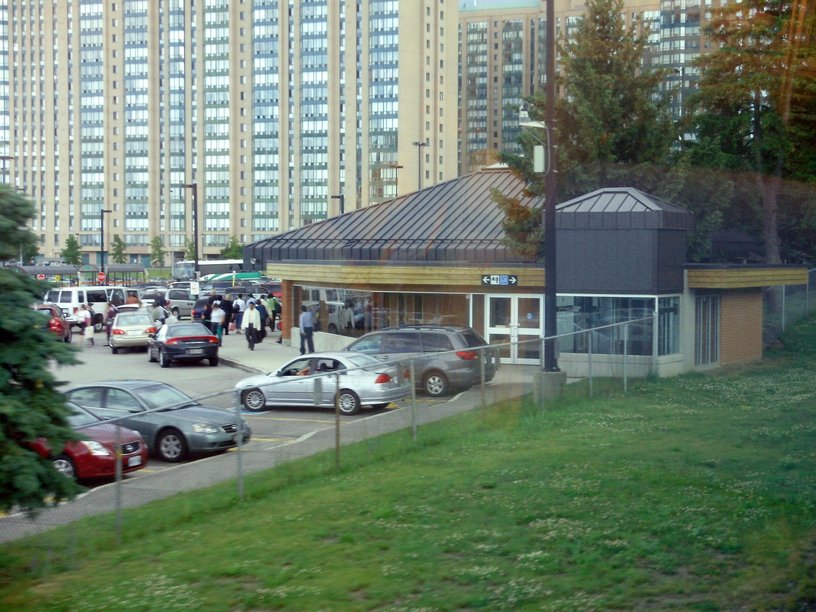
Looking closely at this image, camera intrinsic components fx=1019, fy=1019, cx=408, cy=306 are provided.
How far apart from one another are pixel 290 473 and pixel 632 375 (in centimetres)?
1300

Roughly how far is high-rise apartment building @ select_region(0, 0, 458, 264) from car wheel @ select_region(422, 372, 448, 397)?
91.6 metres

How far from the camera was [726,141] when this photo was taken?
38.7 m

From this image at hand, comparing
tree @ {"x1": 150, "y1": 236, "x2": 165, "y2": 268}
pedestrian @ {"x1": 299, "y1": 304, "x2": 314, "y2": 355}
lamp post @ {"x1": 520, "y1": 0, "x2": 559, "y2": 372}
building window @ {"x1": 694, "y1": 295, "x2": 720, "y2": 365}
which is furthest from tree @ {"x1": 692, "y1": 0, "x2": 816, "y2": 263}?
tree @ {"x1": 150, "y1": 236, "x2": 165, "y2": 268}

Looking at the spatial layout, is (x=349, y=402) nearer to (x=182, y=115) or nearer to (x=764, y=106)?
(x=764, y=106)

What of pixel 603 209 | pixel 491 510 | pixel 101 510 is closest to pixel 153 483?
pixel 101 510

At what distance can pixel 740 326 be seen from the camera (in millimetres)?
30047

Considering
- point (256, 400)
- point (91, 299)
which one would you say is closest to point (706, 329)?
point (256, 400)

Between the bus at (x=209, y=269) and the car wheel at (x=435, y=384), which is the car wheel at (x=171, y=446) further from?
the bus at (x=209, y=269)

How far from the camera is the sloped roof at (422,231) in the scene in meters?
33.2

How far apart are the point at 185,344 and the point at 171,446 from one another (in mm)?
17940

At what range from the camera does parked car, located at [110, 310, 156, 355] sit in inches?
1513

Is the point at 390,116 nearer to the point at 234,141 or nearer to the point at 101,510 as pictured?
the point at 234,141

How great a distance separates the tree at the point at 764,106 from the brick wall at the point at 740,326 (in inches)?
272

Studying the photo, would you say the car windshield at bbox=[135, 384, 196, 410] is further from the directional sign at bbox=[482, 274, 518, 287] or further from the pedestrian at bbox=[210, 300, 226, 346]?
the pedestrian at bbox=[210, 300, 226, 346]
